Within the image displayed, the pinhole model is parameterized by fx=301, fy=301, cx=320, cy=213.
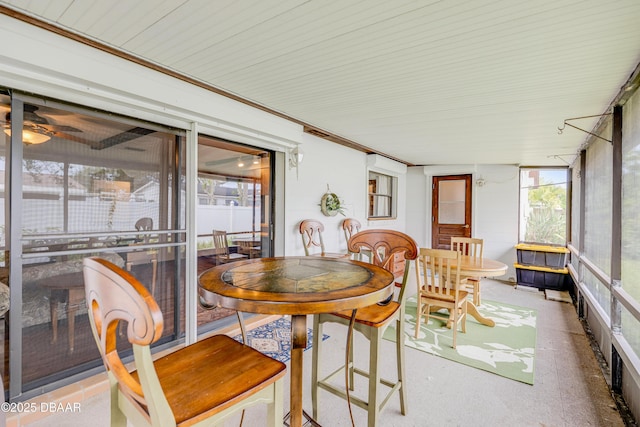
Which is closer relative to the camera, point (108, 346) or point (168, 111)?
point (108, 346)

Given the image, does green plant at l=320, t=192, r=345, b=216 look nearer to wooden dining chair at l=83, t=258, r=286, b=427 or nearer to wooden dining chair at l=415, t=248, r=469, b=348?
wooden dining chair at l=415, t=248, r=469, b=348

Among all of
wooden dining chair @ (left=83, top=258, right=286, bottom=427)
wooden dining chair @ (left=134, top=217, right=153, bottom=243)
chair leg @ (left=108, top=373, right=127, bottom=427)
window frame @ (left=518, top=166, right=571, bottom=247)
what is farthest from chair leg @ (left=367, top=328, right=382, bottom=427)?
window frame @ (left=518, top=166, right=571, bottom=247)

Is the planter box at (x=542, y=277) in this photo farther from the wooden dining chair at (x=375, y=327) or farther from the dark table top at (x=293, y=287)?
the dark table top at (x=293, y=287)

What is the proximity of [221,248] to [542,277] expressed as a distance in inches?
203

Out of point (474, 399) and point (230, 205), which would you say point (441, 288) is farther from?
point (230, 205)

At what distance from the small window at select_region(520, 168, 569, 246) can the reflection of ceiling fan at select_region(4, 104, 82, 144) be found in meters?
6.95

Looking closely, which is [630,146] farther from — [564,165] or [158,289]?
[564,165]

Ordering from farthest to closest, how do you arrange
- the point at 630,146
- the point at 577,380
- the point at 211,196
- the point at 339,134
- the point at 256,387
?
1. the point at 339,134
2. the point at 211,196
3. the point at 577,380
4. the point at 630,146
5. the point at 256,387

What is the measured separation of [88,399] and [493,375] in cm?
297

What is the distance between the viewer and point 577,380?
7.70 ft

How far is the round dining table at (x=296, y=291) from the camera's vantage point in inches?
43.7

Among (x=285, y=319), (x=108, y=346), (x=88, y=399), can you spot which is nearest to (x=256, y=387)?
(x=108, y=346)

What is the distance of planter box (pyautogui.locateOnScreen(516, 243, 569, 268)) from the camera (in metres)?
5.00

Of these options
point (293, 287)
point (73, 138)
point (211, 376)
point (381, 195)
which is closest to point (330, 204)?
point (381, 195)
